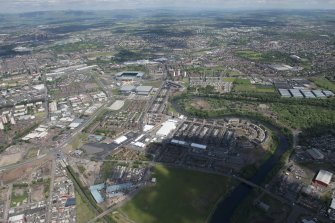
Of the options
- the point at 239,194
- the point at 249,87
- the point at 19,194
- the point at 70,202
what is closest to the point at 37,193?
the point at 19,194

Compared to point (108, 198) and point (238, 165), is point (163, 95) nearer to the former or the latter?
point (238, 165)

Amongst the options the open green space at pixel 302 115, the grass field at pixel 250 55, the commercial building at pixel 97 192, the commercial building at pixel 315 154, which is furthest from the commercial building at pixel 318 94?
the commercial building at pixel 97 192

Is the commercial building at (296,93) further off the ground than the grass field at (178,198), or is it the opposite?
the commercial building at (296,93)

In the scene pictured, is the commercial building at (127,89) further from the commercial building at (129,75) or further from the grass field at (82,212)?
the grass field at (82,212)

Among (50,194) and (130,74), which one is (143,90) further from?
(50,194)

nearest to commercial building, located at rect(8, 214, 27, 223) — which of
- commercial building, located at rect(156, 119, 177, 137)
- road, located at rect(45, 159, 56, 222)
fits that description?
road, located at rect(45, 159, 56, 222)

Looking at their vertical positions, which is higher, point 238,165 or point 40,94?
point 238,165

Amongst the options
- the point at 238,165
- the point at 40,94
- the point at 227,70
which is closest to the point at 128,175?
the point at 238,165
